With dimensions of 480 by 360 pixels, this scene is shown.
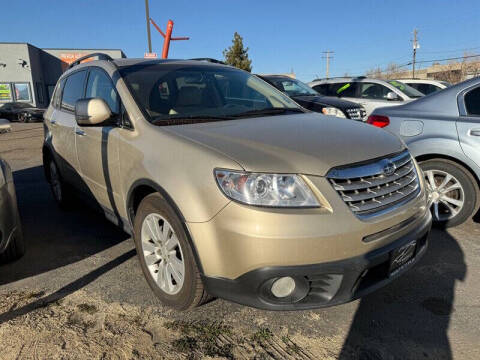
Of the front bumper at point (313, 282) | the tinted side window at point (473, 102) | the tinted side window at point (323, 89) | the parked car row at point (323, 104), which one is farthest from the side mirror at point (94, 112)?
the tinted side window at point (323, 89)

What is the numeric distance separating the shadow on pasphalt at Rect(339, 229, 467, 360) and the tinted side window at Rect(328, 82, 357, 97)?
6961 millimetres

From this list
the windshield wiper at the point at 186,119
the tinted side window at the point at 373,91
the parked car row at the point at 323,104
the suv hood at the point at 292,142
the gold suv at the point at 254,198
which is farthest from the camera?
the tinted side window at the point at 373,91

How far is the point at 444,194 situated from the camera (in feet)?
12.4

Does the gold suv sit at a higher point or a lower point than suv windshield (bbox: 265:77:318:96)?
lower

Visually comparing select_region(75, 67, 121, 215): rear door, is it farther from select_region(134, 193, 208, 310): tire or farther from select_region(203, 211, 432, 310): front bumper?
select_region(203, 211, 432, 310): front bumper

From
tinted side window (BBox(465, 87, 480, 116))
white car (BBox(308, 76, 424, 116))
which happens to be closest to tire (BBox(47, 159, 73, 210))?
tinted side window (BBox(465, 87, 480, 116))

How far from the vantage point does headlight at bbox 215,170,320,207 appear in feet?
6.31

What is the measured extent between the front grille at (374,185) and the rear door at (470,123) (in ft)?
5.05

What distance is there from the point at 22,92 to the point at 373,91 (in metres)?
31.4

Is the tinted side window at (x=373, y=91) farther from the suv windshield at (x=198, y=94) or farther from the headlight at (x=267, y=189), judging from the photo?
the headlight at (x=267, y=189)

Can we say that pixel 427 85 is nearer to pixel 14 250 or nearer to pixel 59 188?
pixel 59 188

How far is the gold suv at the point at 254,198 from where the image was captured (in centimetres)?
191

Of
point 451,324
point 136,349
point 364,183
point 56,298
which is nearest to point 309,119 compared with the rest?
point 364,183

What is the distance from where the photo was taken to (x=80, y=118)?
2793 mm
